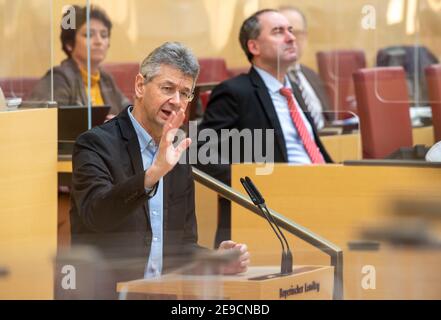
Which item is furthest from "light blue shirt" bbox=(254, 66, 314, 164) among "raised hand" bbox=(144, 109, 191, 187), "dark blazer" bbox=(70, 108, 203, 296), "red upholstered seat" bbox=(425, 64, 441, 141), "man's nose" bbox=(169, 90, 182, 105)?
"raised hand" bbox=(144, 109, 191, 187)

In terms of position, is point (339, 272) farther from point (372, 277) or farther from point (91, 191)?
point (91, 191)

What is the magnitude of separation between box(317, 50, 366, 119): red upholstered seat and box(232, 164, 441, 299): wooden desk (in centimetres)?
67

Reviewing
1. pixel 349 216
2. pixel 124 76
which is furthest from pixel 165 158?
pixel 124 76

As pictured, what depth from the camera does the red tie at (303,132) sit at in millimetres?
5215

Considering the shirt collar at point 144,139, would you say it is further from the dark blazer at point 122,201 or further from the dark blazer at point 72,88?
the dark blazer at point 72,88

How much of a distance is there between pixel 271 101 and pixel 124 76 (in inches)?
33.8

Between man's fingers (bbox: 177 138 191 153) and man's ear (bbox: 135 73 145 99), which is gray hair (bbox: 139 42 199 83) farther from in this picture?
man's fingers (bbox: 177 138 191 153)

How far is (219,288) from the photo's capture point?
237 cm

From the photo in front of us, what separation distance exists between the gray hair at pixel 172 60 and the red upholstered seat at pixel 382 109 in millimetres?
1924

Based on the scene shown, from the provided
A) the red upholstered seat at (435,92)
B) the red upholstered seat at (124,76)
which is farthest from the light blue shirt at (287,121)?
the red upholstered seat at (124,76)

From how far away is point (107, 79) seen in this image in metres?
5.67

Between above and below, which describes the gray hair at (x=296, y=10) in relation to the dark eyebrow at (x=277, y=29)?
above

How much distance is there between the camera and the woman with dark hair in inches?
204
